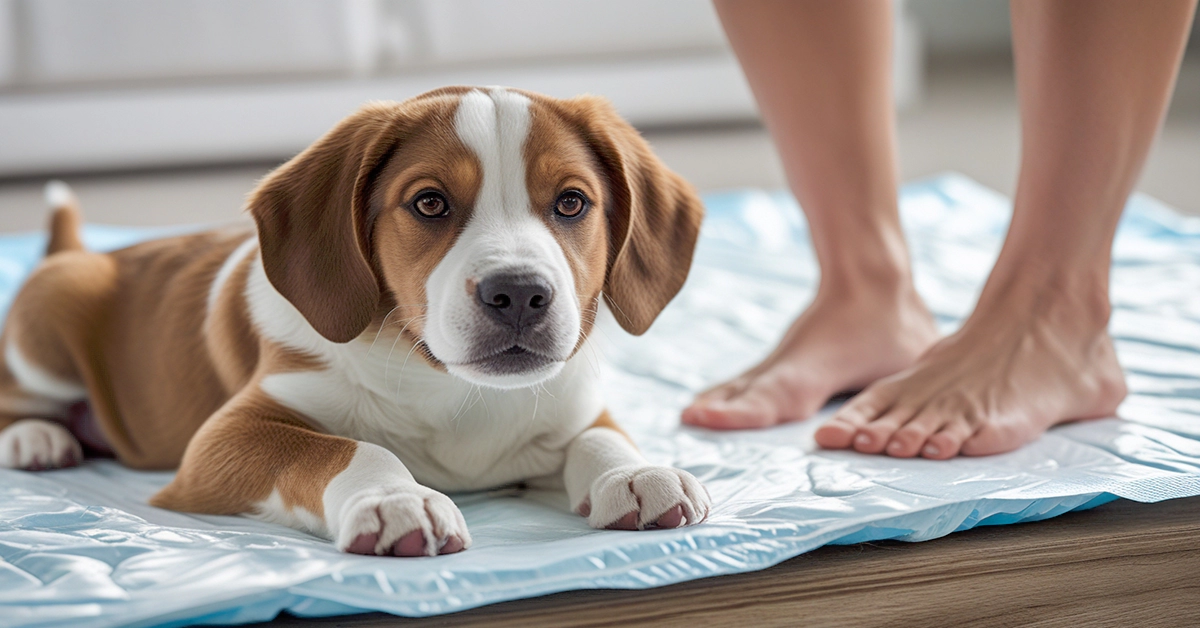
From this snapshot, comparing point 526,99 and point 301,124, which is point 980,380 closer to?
point 526,99

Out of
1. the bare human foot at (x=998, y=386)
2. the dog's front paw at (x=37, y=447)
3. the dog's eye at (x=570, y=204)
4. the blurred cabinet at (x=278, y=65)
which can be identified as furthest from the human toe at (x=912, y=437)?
the blurred cabinet at (x=278, y=65)

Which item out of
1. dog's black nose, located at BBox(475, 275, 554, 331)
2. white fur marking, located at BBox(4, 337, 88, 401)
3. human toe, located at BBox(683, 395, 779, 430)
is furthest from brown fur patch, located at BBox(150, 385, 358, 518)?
human toe, located at BBox(683, 395, 779, 430)

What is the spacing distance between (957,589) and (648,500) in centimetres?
36

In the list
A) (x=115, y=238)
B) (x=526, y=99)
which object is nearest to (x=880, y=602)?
(x=526, y=99)

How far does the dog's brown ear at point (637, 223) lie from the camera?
4.87ft

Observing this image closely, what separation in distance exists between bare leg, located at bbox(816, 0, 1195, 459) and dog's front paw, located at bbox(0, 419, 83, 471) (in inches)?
45.9

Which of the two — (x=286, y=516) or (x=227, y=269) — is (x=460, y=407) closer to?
(x=286, y=516)

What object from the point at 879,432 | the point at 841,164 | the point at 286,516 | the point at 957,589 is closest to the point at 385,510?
the point at 286,516

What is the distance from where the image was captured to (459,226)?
1324 millimetres

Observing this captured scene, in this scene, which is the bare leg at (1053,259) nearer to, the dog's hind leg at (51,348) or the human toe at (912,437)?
the human toe at (912,437)

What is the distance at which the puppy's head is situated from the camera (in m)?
1.27

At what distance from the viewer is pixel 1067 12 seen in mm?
1675

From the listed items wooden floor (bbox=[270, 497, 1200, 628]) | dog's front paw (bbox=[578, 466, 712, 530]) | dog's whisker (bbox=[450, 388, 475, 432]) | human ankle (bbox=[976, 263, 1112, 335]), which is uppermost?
human ankle (bbox=[976, 263, 1112, 335])

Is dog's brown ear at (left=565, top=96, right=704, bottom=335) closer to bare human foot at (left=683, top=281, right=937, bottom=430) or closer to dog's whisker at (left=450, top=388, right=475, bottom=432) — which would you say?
dog's whisker at (left=450, top=388, right=475, bottom=432)
